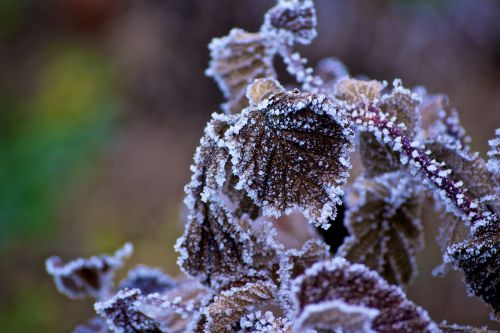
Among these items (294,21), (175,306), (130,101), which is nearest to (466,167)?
(294,21)

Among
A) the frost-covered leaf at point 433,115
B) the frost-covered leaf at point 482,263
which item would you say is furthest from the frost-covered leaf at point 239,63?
the frost-covered leaf at point 482,263

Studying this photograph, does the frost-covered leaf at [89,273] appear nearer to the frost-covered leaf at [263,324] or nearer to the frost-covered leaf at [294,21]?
the frost-covered leaf at [263,324]

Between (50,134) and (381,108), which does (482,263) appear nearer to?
(381,108)

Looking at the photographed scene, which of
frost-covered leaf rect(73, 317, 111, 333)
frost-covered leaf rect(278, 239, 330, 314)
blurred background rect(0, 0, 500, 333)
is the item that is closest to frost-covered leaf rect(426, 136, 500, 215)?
frost-covered leaf rect(278, 239, 330, 314)

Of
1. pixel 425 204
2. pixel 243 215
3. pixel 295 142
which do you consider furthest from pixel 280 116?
pixel 425 204

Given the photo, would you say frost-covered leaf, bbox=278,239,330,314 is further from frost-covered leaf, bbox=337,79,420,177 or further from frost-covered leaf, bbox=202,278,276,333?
frost-covered leaf, bbox=337,79,420,177
